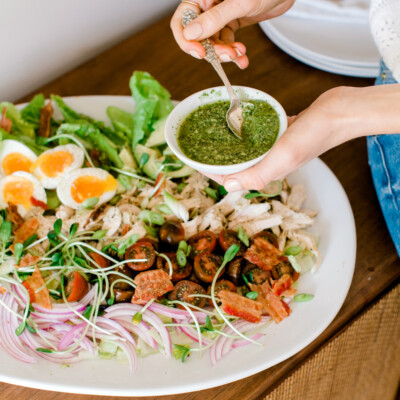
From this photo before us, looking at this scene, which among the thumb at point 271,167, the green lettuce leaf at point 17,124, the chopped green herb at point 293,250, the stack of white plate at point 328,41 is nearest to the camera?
the thumb at point 271,167

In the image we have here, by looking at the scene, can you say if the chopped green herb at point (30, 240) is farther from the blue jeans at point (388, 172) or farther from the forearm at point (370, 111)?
the blue jeans at point (388, 172)

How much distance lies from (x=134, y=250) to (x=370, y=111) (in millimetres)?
852

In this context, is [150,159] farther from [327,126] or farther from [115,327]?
[327,126]

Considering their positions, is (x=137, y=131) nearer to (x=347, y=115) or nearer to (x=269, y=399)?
(x=347, y=115)

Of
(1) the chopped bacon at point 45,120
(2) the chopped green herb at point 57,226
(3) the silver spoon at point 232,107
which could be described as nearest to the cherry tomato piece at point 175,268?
(2) the chopped green herb at point 57,226

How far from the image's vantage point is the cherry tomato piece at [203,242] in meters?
1.51

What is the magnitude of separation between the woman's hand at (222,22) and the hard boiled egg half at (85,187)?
0.59 m

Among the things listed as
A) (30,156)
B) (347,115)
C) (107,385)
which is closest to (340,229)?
(347,115)

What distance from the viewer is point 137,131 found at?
185 cm

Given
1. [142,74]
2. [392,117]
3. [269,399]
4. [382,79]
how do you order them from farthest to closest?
[142,74] → [382,79] → [269,399] → [392,117]

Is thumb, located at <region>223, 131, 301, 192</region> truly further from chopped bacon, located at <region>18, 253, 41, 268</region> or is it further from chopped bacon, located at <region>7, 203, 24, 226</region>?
chopped bacon, located at <region>7, 203, 24, 226</region>

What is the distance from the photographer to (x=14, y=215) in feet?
5.45

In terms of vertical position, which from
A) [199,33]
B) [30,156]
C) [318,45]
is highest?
[199,33]

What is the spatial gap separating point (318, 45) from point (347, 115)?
110cm
